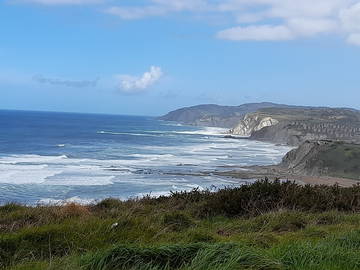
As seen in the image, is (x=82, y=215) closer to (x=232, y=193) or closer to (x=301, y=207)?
(x=232, y=193)

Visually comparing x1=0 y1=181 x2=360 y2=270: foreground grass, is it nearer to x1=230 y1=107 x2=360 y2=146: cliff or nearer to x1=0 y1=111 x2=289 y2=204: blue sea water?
x1=0 y1=111 x2=289 y2=204: blue sea water

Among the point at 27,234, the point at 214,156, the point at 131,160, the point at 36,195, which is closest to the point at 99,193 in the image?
the point at 36,195

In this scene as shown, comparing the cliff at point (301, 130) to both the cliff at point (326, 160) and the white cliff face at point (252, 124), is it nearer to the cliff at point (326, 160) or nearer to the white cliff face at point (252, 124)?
the white cliff face at point (252, 124)

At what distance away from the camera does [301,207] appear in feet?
28.8

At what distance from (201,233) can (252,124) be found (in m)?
142

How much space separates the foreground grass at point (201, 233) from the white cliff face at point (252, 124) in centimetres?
12659

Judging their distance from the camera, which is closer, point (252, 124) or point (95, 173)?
point (95, 173)

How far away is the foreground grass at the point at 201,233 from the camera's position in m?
4.26

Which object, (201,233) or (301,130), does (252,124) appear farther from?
(201,233)

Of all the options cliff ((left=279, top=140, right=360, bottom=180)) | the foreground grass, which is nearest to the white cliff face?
cliff ((left=279, top=140, right=360, bottom=180))

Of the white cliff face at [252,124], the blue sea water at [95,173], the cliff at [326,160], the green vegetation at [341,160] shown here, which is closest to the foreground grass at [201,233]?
the blue sea water at [95,173]

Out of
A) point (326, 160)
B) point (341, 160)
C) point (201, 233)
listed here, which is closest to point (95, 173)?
point (326, 160)

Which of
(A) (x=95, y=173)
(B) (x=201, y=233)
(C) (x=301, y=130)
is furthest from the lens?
(C) (x=301, y=130)

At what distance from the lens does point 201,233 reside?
5.97 m
